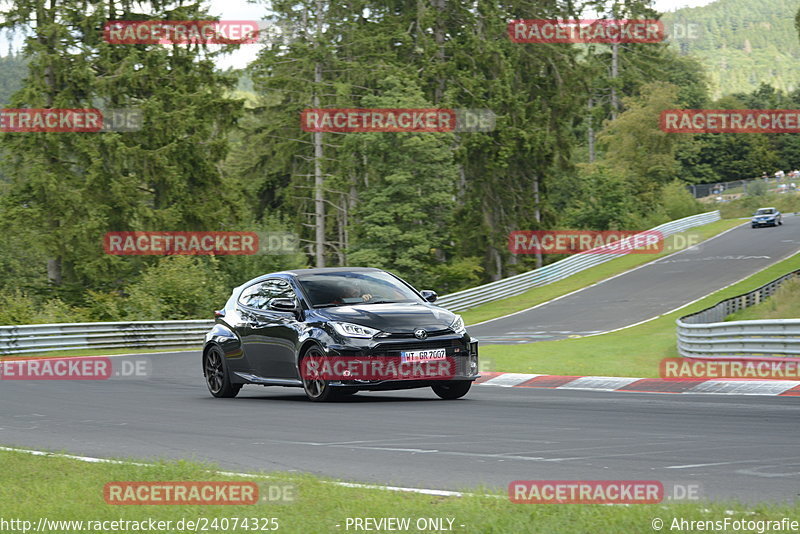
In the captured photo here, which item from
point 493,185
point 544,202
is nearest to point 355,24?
point 493,185

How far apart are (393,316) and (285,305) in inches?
69.5

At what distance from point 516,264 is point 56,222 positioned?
27.5m

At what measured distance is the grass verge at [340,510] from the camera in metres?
5.90

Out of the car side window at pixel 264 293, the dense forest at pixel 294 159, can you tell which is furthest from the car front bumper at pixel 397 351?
the dense forest at pixel 294 159

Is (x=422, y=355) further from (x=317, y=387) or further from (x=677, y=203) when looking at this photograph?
(x=677, y=203)

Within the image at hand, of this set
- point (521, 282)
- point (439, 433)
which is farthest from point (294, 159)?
point (439, 433)

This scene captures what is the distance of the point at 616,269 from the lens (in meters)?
57.1

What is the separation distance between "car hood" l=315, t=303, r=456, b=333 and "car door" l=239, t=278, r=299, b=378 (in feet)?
2.19

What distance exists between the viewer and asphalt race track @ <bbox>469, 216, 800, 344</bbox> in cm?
3859

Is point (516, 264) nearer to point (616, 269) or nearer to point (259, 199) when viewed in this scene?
point (616, 269)

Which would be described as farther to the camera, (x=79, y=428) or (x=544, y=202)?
(x=544, y=202)

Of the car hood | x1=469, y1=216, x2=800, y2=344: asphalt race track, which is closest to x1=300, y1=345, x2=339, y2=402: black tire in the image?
the car hood

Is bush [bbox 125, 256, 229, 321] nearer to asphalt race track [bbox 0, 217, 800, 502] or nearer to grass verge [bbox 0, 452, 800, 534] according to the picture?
asphalt race track [bbox 0, 217, 800, 502]

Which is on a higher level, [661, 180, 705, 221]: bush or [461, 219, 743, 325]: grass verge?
[661, 180, 705, 221]: bush
